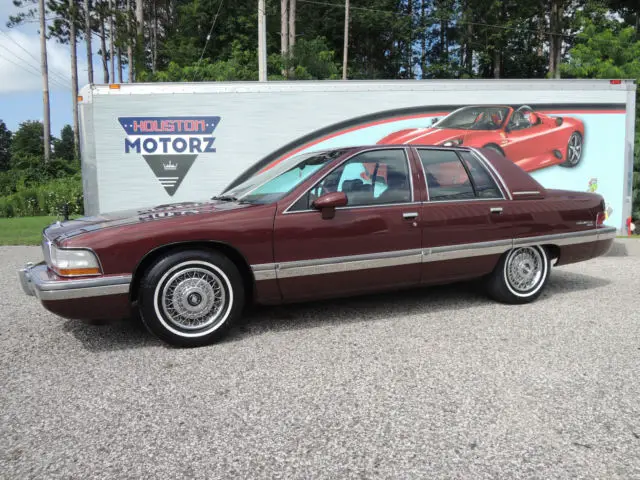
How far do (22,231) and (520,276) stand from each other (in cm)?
1163

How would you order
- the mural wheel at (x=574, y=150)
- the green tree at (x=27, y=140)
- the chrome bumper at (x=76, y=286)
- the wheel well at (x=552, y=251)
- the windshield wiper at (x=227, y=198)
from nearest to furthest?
the chrome bumper at (x=76, y=286) → the windshield wiper at (x=227, y=198) → the wheel well at (x=552, y=251) → the mural wheel at (x=574, y=150) → the green tree at (x=27, y=140)

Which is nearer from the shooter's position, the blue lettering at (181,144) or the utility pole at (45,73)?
the blue lettering at (181,144)

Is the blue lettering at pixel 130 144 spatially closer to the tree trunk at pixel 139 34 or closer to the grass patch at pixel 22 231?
the grass patch at pixel 22 231

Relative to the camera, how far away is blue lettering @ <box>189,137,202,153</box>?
7598 millimetres

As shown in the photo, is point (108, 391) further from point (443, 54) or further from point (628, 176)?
point (443, 54)

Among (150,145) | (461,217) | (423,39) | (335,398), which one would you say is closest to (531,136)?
(461,217)

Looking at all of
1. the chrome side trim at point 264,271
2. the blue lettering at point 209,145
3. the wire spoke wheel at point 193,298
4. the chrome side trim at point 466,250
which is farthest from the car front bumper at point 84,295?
the blue lettering at point 209,145

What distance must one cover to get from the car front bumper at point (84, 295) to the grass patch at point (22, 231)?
782 cm

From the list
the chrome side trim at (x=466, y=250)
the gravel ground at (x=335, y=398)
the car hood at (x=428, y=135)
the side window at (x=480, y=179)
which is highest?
the car hood at (x=428, y=135)

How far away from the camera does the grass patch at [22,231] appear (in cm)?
1042

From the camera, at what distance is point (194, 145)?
762 centimetres

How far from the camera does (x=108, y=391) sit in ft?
10.0

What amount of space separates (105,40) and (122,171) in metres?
34.3

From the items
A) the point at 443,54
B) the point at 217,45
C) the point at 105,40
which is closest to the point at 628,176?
the point at 217,45
